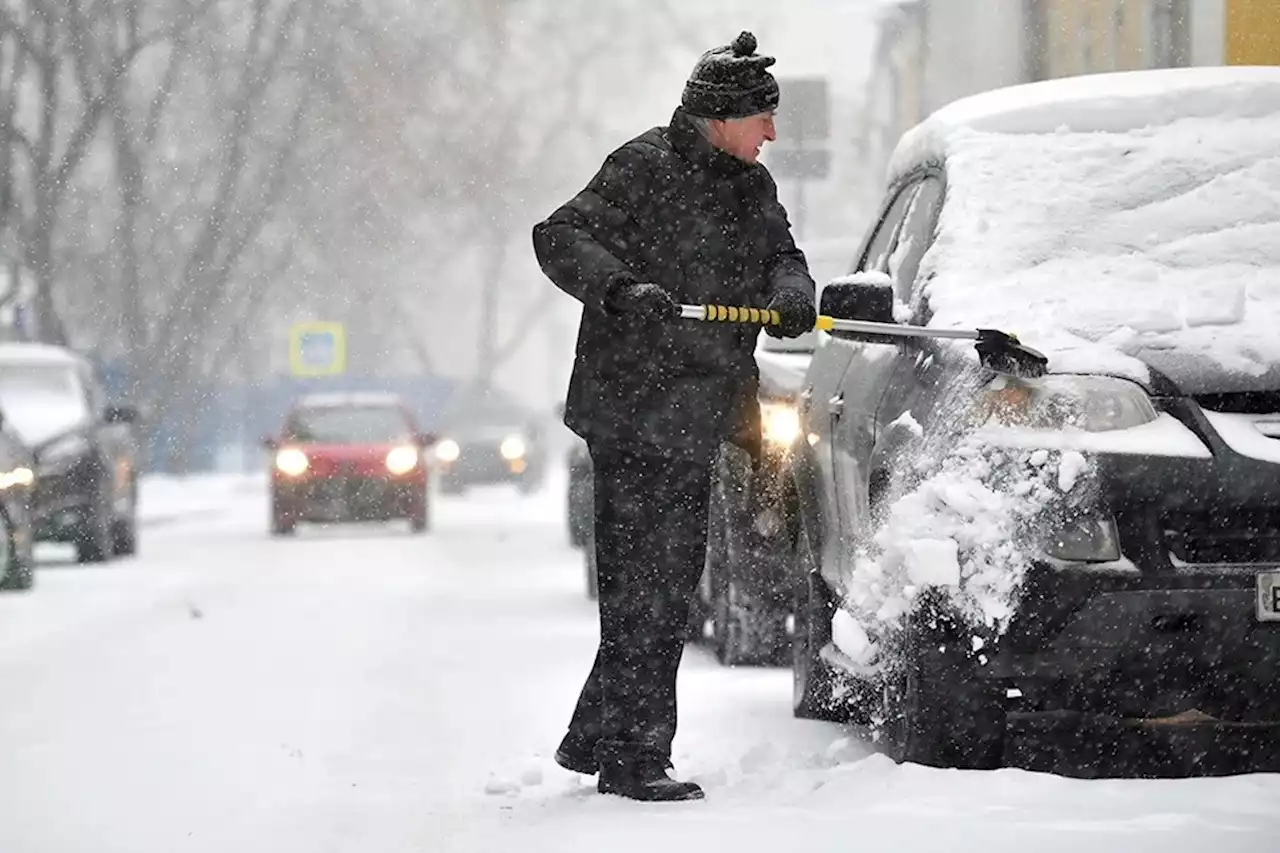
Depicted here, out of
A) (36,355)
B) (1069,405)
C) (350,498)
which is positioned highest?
(1069,405)

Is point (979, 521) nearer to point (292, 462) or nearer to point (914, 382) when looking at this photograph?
point (914, 382)

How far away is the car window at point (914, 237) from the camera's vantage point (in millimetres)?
6914

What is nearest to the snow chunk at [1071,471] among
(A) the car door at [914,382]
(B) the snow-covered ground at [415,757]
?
(A) the car door at [914,382]

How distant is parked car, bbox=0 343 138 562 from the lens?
19.1 metres

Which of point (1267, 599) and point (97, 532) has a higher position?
point (1267, 599)

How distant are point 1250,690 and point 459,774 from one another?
2255 millimetres

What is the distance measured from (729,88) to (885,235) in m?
1.73

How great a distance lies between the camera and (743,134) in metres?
6.09

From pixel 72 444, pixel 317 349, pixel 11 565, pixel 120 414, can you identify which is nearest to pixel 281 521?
pixel 120 414

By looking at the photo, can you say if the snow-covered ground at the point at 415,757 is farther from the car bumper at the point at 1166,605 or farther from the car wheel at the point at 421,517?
the car wheel at the point at 421,517

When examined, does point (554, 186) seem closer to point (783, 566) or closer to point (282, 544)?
point (282, 544)

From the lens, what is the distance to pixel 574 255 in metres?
5.93

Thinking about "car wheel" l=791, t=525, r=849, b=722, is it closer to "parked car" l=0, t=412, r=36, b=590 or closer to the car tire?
the car tire

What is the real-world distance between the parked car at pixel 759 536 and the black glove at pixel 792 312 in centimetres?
203
